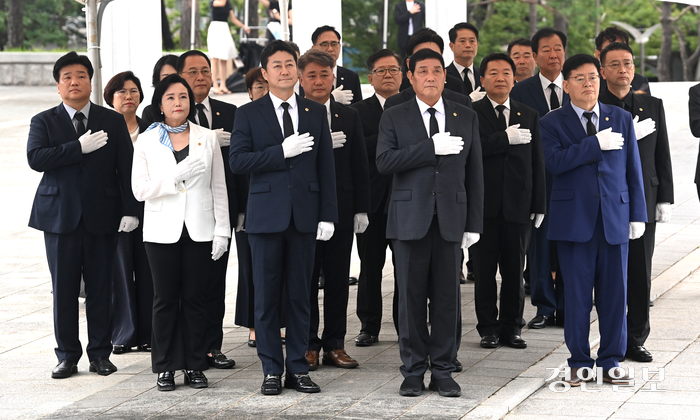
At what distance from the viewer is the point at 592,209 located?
5660 mm

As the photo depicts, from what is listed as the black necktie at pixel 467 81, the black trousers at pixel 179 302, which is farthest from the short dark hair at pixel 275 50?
the black necktie at pixel 467 81

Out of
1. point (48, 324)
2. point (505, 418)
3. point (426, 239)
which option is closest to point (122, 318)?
point (48, 324)

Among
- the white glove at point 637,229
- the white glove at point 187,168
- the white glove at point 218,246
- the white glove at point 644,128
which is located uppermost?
the white glove at point 644,128

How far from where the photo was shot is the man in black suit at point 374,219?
6.75m

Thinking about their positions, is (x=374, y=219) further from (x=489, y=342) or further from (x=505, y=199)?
(x=489, y=342)

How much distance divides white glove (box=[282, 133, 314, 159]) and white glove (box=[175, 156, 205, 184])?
0.53m

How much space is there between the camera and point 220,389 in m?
5.71

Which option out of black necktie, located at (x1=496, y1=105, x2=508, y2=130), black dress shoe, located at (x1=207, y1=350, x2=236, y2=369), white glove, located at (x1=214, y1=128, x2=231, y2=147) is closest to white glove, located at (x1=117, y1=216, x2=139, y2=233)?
white glove, located at (x1=214, y1=128, x2=231, y2=147)

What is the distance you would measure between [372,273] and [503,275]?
900mm

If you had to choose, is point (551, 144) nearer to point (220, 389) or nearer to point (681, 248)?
point (220, 389)

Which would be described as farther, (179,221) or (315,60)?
(315,60)

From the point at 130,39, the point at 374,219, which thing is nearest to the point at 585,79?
the point at 374,219

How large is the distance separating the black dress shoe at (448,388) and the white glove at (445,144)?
1.26 meters

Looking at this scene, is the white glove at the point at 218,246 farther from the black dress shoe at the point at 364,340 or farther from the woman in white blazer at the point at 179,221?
the black dress shoe at the point at 364,340
